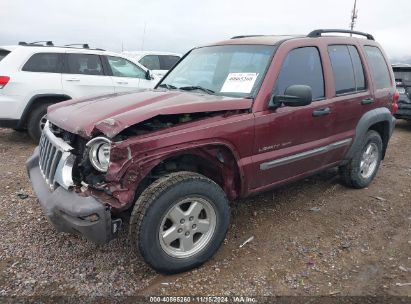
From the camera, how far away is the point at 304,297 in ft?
9.47

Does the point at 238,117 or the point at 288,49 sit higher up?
the point at 288,49

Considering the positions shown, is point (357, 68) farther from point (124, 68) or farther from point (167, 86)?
point (124, 68)

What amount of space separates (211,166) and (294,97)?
0.93m

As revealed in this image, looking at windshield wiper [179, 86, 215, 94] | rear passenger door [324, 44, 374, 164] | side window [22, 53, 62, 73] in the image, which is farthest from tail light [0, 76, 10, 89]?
rear passenger door [324, 44, 374, 164]

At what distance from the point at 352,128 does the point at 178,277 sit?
2709 millimetres

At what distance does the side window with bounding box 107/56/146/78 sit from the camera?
8.12 m

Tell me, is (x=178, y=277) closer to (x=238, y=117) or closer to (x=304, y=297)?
(x=304, y=297)

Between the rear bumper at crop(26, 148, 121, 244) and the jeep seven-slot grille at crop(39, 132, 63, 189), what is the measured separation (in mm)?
253

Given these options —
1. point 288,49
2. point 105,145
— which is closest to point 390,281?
point 288,49

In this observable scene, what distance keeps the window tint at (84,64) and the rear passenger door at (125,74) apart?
0.25 m

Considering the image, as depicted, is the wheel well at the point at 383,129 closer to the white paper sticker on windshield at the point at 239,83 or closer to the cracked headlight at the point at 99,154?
the white paper sticker on windshield at the point at 239,83

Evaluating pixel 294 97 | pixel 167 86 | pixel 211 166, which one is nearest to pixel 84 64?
pixel 167 86

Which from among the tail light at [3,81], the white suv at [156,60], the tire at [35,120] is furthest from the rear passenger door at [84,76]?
the white suv at [156,60]

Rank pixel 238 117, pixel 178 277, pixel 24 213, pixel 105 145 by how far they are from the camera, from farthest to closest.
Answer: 1. pixel 24 213
2. pixel 238 117
3. pixel 178 277
4. pixel 105 145
